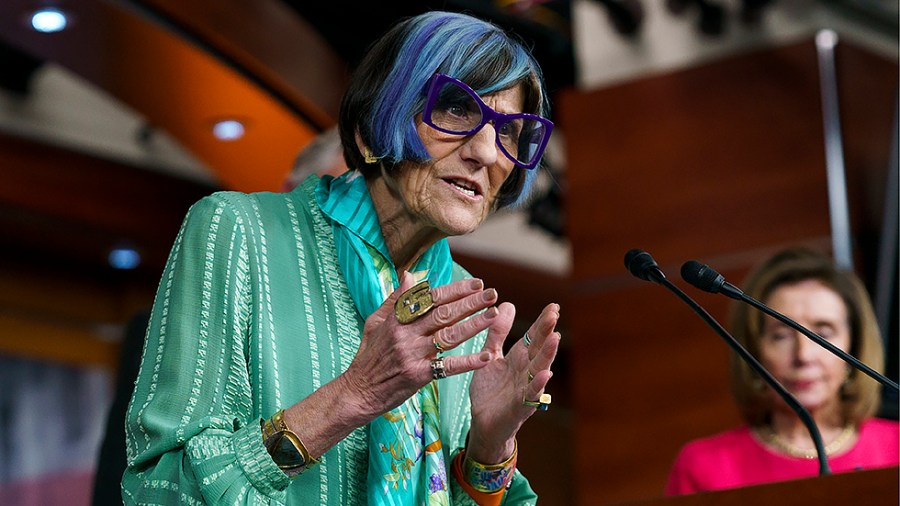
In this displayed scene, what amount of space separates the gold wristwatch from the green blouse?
0.01 meters

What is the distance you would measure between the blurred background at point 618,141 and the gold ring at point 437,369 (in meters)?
2.53

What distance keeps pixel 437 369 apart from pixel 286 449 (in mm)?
202

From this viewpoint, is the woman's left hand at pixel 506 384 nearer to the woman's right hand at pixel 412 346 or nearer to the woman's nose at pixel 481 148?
the woman's right hand at pixel 412 346

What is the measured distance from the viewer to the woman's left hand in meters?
1.68

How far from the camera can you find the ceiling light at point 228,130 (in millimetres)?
5430

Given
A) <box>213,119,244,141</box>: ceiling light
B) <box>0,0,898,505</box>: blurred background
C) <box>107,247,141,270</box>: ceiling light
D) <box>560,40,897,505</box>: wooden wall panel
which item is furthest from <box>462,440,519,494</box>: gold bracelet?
<box>107,247,141,270</box>: ceiling light

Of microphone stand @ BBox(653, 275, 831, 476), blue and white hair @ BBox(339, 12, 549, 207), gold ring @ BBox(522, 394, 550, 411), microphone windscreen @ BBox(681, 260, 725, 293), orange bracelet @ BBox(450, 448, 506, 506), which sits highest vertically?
blue and white hair @ BBox(339, 12, 549, 207)

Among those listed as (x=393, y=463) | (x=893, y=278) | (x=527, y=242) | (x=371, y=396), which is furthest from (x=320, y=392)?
(x=527, y=242)

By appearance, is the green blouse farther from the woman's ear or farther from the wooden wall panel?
the wooden wall panel

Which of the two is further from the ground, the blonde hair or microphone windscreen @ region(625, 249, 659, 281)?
the blonde hair

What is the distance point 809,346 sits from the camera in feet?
10.2

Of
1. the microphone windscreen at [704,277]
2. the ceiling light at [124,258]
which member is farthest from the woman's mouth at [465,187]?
the ceiling light at [124,258]

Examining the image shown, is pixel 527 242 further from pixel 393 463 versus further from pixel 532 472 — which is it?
pixel 393 463

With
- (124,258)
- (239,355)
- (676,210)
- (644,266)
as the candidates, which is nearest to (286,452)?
→ (239,355)
